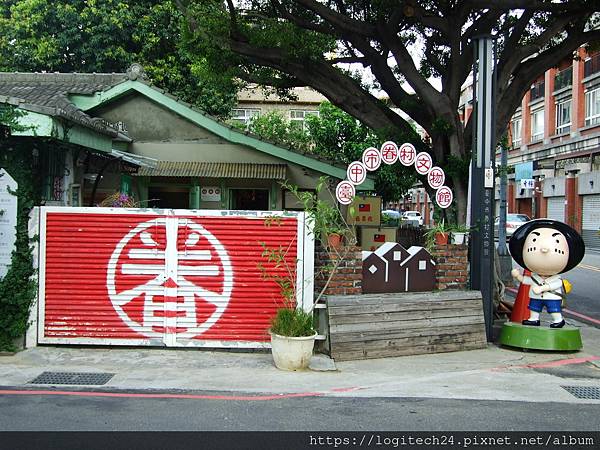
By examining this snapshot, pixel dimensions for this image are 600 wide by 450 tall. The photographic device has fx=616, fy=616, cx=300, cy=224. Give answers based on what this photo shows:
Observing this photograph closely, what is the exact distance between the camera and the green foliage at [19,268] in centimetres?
808

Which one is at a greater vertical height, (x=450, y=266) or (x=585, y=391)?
(x=450, y=266)

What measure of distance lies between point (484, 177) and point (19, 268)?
671 centimetres

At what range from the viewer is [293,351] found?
7.55 metres

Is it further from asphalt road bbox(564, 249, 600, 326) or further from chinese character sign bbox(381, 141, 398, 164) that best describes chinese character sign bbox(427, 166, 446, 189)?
asphalt road bbox(564, 249, 600, 326)

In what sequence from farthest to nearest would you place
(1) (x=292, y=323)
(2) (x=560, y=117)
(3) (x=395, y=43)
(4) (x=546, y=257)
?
(2) (x=560, y=117)
(3) (x=395, y=43)
(4) (x=546, y=257)
(1) (x=292, y=323)

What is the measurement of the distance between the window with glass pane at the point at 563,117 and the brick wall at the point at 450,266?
103 feet

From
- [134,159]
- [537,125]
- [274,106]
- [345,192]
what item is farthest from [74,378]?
[537,125]

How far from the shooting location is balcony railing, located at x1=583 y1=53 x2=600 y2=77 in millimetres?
33344

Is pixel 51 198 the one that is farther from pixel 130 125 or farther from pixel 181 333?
pixel 130 125

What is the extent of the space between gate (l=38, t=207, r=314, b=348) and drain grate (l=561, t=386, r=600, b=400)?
340 centimetres

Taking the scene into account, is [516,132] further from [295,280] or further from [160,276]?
[160,276]

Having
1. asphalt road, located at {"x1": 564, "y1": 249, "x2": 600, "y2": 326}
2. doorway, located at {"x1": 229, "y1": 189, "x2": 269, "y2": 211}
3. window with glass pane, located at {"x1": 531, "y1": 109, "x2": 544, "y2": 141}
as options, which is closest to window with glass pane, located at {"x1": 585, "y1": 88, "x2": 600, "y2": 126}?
window with glass pane, located at {"x1": 531, "y1": 109, "x2": 544, "y2": 141}

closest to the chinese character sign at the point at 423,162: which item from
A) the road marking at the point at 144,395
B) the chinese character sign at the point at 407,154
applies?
the chinese character sign at the point at 407,154
